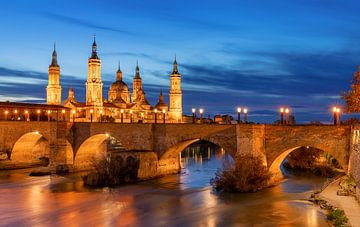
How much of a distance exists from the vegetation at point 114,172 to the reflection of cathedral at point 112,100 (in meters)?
35.6

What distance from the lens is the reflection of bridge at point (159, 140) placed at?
88.2 feet

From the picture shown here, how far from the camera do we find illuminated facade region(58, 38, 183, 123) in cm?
7588

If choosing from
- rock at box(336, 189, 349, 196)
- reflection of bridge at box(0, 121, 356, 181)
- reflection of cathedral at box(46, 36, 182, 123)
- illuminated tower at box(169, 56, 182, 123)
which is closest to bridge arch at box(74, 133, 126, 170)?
reflection of bridge at box(0, 121, 356, 181)

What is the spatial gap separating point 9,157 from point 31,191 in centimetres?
1529

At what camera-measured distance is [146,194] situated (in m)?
28.3

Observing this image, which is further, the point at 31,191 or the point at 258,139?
the point at 31,191

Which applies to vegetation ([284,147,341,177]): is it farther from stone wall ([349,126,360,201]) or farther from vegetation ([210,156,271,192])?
stone wall ([349,126,360,201])

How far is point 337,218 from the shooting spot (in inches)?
760

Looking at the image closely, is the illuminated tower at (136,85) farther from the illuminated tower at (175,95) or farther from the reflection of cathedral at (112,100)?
the illuminated tower at (175,95)

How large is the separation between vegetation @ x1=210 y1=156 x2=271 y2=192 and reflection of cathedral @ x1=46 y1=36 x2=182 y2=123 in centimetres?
4220

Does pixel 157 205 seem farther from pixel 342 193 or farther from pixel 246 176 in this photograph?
pixel 342 193

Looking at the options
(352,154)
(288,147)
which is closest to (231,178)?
(288,147)

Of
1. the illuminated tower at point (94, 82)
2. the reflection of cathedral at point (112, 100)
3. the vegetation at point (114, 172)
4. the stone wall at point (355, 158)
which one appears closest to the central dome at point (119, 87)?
the reflection of cathedral at point (112, 100)

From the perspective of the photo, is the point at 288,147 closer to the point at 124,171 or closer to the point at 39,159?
the point at 124,171
